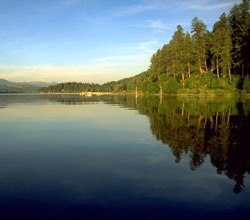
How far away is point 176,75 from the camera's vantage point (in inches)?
4409

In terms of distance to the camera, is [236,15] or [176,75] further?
[176,75]

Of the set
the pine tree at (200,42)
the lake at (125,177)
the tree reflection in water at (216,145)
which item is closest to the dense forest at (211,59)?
the pine tree at (200,42)

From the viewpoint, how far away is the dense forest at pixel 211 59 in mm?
84938

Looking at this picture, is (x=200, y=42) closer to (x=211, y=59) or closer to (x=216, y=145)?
(x=211, y=59)

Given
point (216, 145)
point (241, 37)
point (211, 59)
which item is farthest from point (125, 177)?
point (211, 59)

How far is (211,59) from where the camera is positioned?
101 m

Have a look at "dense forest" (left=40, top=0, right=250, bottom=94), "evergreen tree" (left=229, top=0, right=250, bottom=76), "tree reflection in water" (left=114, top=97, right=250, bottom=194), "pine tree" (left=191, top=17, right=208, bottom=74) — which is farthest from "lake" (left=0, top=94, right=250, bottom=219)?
"pine tree" (left=191, top=17, right=208, bottom=74)

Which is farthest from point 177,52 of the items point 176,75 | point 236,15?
point 236,15

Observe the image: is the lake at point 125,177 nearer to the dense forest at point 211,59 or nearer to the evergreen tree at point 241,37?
the dense forest at point 211,59

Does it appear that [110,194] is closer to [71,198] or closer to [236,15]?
[71,198]

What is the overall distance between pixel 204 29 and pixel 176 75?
18189 millimetres

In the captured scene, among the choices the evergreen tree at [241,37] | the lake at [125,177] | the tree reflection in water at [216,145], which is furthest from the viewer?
the evergreen tree at [241,37]

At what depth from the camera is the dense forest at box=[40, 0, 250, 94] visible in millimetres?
84938

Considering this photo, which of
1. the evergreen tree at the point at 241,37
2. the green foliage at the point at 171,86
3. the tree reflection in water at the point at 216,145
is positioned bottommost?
the tree reflection in water at the point at 216,145
